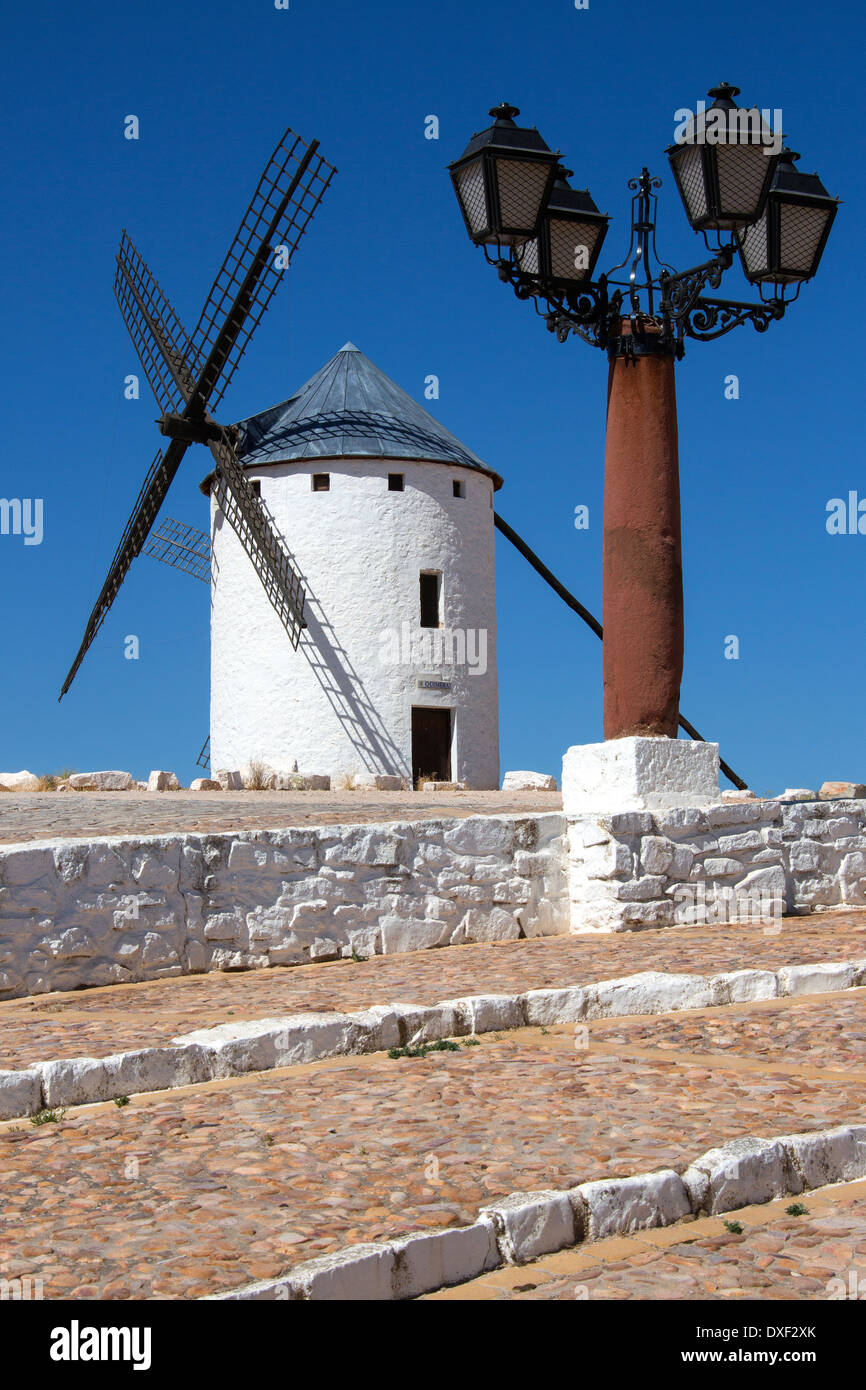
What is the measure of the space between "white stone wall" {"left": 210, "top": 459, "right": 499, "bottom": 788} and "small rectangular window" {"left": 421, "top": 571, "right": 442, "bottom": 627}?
1.16ft

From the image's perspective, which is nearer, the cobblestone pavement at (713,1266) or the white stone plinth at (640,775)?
the cobblestone pavement at (713,1266)

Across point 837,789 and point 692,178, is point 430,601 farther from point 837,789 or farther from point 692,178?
point 692,178

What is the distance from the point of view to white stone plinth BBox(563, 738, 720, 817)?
971 centimetres

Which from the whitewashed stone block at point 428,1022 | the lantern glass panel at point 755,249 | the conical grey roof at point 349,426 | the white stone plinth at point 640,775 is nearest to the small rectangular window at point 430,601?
the conical grey roof at point 349,426

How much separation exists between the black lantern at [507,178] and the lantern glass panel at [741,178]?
3.90ft

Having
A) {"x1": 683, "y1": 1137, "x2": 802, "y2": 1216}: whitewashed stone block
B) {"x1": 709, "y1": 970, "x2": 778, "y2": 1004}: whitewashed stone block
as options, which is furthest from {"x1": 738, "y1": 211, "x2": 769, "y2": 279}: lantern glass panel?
{"x1": 683, "y1": 1137, "x2": 802, "y2": 1216}: whitewashed stone block

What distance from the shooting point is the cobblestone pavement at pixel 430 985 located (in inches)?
248

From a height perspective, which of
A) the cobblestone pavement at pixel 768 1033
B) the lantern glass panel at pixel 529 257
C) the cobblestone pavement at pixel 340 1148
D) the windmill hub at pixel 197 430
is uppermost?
the windmill hub at pixel 197 430

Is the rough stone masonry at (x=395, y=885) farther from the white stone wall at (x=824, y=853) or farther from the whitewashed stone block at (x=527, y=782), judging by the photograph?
the whitewashed stone block at (x=527, y=782)

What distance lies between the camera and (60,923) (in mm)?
7902

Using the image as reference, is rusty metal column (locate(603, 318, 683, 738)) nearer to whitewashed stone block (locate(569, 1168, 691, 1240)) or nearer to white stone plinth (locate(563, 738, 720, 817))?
white stone plinth (locate(563, 738, 720, 817))

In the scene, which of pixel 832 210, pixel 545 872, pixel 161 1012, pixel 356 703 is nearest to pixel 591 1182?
pixel 161 1012
